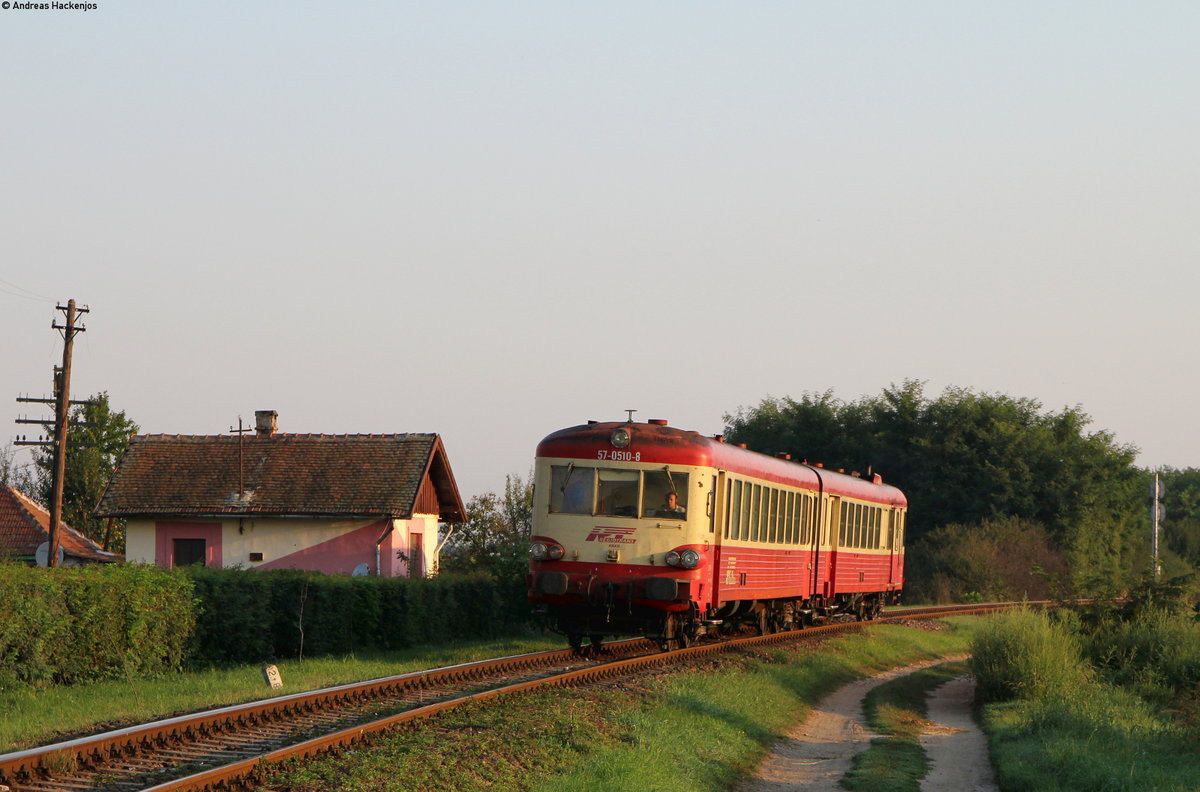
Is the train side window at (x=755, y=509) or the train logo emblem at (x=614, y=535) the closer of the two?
the train logo emblem at (x=614, y=535)

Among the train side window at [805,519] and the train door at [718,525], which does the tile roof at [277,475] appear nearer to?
the train side window at [805,519]

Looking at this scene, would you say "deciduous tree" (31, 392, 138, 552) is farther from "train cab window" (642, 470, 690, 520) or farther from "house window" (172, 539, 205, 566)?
"train cab window" (642, 470, 690, 520)

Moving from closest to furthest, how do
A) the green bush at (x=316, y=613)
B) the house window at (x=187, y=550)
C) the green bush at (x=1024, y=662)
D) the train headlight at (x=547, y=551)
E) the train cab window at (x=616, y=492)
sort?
1. the train cab window at (x=616, y=492)
2. the train headlight at (x=547, y=551)
3. the green bush at (x=316, y=613)
4. the green bush at (x=1024, y=662)
5. the house window at (x=187, y=550)

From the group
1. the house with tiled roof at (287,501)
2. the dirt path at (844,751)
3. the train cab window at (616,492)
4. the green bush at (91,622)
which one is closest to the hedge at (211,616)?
the green bush at (91,622)

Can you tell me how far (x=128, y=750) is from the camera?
10141mm

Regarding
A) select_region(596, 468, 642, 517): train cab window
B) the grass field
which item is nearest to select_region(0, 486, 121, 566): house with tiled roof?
select_region(596, 468, 642, 517): train cab window

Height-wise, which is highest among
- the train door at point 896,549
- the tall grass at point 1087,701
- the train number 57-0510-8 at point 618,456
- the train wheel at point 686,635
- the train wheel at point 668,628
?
the train number 57-0510-8 at point 618,456

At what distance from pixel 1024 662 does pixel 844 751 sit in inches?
223

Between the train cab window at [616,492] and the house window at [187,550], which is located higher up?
the train cab window at [616,492]

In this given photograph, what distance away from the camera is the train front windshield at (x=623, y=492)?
59.2 feet

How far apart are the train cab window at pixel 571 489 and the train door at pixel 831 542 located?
844 centimetres

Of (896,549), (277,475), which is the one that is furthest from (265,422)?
→ (896,549)

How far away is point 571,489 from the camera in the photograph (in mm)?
18375

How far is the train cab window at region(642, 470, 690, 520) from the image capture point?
18.0 metres
